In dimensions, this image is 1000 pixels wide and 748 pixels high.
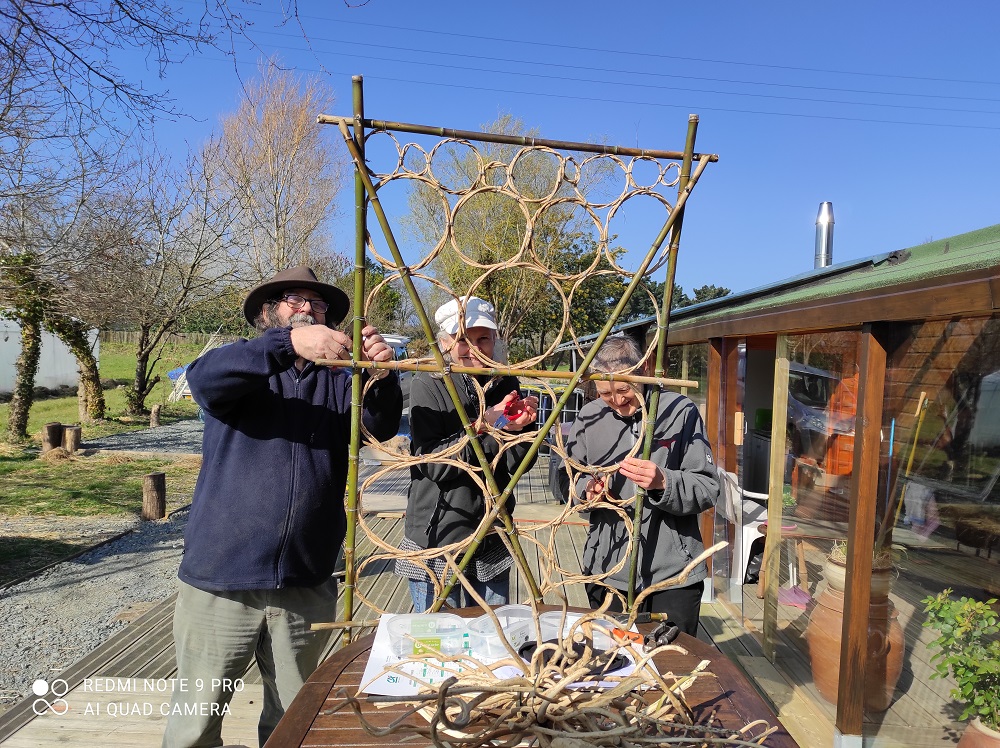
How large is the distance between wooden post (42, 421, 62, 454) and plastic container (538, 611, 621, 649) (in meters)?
9.24

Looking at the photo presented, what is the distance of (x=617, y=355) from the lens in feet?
5.94

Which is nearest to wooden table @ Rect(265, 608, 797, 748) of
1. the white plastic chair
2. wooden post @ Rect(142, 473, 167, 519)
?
the white plastic chair

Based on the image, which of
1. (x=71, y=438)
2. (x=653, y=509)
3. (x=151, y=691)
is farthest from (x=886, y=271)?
(x=71, y=438)

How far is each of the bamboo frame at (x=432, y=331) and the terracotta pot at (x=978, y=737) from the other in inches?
55.2

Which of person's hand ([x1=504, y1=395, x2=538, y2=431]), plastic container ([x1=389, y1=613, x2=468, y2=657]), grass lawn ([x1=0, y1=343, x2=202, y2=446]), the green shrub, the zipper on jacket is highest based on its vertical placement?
person's hand ([x1=504, y1=395, x2=538, y2=431])

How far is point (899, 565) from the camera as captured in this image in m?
2.35

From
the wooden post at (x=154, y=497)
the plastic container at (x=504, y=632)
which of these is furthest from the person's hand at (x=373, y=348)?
the wooden post at (x=154, y=497)

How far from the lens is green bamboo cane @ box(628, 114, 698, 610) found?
61.0 inches

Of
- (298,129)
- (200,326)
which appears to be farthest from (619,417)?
(200,326)

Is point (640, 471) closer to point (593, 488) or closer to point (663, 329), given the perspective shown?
point (593, 488)

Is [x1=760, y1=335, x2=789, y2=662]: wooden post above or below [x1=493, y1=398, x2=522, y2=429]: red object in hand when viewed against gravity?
below

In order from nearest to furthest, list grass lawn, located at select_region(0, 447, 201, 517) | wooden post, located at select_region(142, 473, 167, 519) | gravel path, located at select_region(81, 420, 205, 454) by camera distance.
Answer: wooden post, located at select_region(142, 473, 167, 519) < grass lawn, located at select_region(0, 447, 201, 517) < gravel path, located at select_region(81, 420, 205, 454)

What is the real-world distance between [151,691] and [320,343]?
2129mm

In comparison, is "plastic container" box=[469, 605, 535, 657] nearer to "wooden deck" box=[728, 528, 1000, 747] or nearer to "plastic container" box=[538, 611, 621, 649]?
"plastic container" box=[538, 611, 621, 649]
